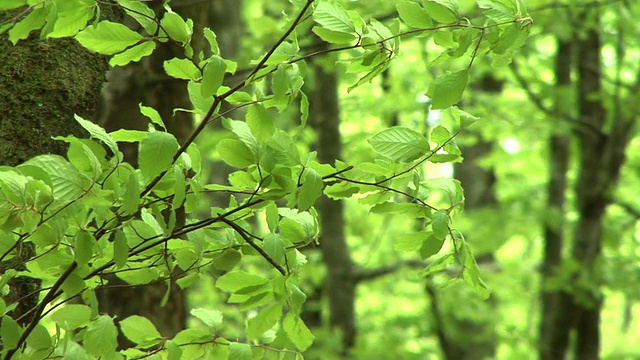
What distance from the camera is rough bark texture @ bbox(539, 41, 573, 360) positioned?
667cm

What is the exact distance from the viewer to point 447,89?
1287 mm

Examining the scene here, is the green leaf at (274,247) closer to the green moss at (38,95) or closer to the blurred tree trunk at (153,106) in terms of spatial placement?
the green moss at (38,95)

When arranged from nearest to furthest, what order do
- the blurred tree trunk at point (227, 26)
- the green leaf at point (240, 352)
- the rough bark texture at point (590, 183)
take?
1. the green leaf at point (240, 352)
2. the blurred tree trunk at point (227, 26)
3. the rough bark texture at point (590, 183)

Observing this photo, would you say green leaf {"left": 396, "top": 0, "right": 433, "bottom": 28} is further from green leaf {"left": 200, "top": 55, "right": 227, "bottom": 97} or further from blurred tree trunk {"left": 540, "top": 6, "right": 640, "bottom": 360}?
blurred tree trunk {"left": 540, "top": 6, "right": 640, "bottom": 360}

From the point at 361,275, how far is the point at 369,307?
4921mm

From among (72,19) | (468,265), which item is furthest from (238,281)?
(72,19)

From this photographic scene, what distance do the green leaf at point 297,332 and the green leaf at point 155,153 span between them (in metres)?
0.41

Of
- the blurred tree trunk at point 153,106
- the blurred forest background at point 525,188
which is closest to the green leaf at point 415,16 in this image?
the blurred tree trunk at point 153,106

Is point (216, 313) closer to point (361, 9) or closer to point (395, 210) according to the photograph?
point (395, 210)

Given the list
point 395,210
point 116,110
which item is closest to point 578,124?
point 116,110

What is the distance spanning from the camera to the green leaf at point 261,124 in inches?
48.6

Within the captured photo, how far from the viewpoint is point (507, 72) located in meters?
8.40

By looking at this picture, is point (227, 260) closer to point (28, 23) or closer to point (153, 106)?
point (28, 23)

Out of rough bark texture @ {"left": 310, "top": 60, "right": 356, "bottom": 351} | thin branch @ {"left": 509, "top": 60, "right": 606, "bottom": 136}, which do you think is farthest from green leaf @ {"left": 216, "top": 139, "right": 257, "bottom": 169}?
rough bark texture @ {"left": 310, "top": 60, "right": 356, "bottom": 351}
